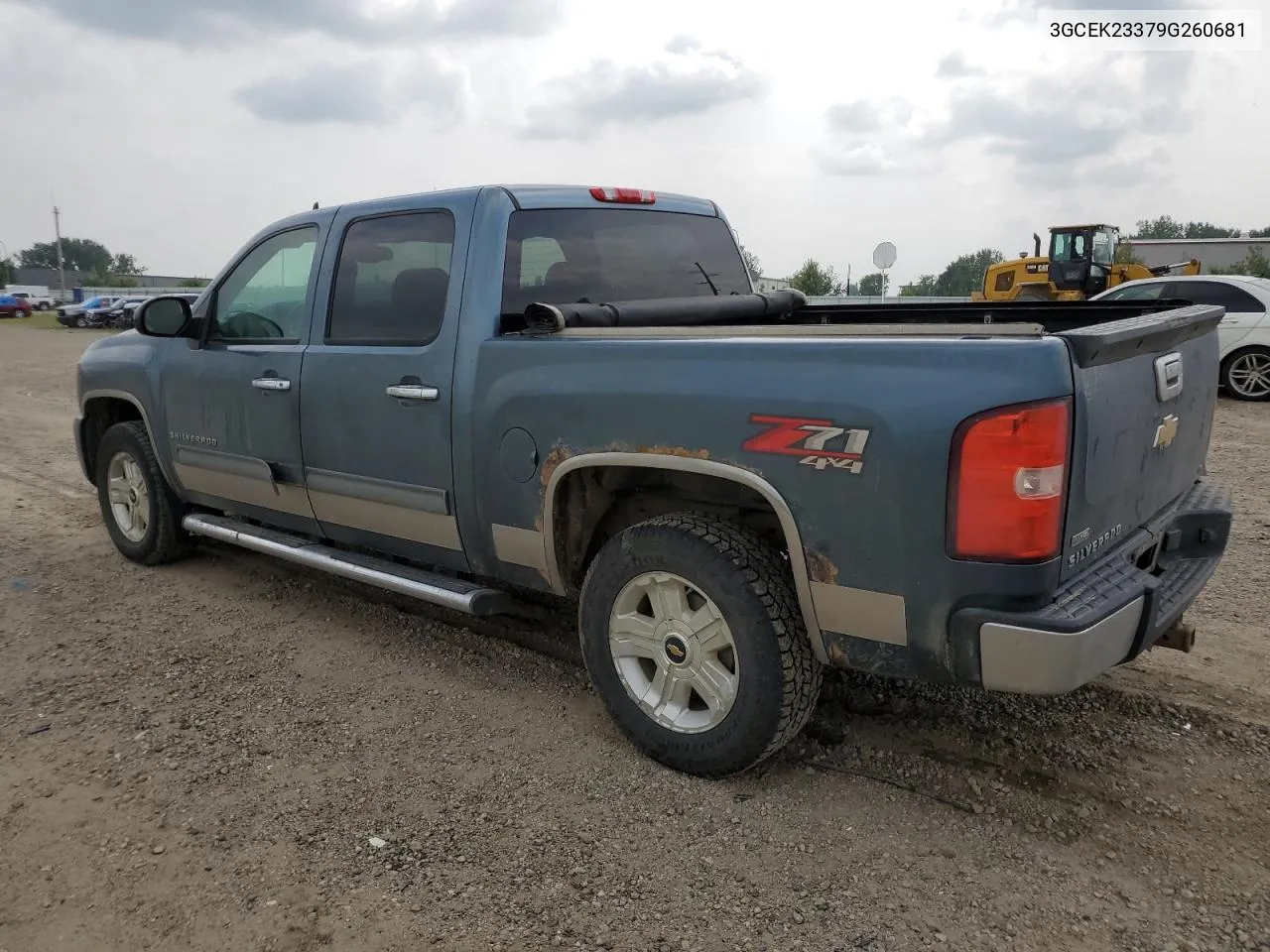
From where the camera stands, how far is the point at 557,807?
117 inches

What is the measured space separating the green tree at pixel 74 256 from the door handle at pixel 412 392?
12249cm

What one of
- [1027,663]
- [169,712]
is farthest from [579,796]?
[169,712]

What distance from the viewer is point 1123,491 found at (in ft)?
8.91

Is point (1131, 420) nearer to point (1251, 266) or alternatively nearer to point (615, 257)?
point (615, 257)

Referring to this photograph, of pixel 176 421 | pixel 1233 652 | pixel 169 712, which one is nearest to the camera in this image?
pixel 169 712

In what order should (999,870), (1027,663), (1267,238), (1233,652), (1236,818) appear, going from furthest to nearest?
(1267,238) < (1233,652) < (1236,818) < (999,870) < (1027,663)

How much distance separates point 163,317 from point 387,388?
1.73 meters

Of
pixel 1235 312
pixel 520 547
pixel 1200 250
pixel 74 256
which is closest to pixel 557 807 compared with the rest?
pixel 520 547

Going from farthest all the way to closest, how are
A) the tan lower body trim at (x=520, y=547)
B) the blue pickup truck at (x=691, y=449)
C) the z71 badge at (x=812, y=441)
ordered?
the tan lower body trim at (x=520, y=547) < the z71 badge at (x=812, y=441) < the blue pickup truck at (x=691, y=449)

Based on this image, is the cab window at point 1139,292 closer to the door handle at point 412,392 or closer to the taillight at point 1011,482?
the door handle at point 412,392

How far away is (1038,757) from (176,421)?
4.33 m

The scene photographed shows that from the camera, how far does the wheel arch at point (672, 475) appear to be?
2705 millimetres

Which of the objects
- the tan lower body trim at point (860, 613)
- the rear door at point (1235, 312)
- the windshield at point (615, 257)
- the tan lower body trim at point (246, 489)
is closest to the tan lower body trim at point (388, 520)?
the tan lower body trim at point (246, 489)

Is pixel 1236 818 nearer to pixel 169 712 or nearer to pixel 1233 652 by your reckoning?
pixel 1233 652
